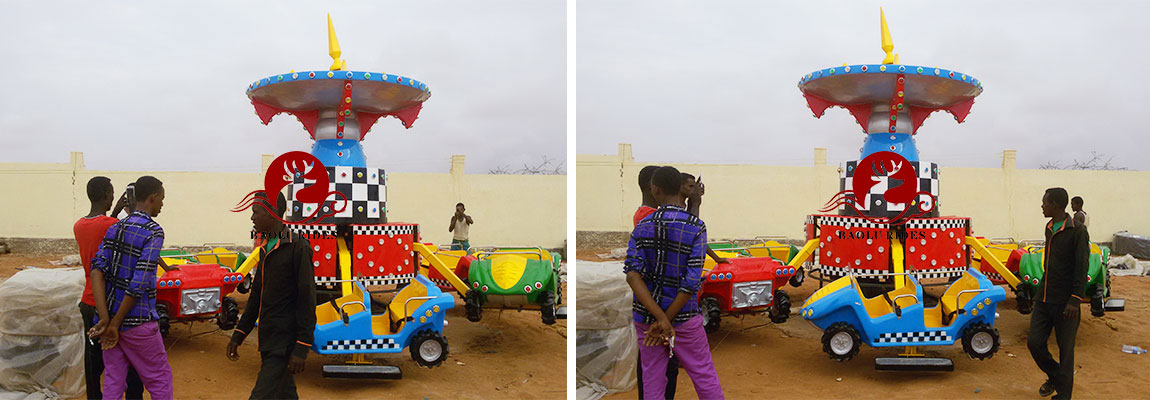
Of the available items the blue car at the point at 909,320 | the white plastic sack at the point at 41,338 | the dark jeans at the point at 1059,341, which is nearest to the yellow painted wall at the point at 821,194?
the blue car at the point at 909,320

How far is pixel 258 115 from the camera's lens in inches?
252

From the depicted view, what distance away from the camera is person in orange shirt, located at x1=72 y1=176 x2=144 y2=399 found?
3941 millimetres

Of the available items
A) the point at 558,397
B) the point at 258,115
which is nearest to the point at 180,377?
the point at 258,115

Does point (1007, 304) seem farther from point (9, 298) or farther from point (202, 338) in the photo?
point (9, 298)

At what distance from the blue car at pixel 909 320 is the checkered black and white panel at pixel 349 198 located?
3568 mm

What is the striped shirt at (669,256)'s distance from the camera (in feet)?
10.6

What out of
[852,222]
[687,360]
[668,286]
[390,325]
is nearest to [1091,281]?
[852,222]

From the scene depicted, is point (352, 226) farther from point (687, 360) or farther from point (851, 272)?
point (851, 272)

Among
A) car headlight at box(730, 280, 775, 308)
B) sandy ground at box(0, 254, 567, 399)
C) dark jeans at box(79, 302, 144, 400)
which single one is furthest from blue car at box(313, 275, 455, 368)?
car headlight at box(730, 280, 775, 308)

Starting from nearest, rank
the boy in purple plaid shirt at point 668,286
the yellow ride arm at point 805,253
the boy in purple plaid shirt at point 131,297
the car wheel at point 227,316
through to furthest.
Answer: the boy in purple plaid shirt at point 668,286
the boy in purple plaid shirt at point 131,297
the yellow ride arm at point 805,253
the car wheel at point 227,316

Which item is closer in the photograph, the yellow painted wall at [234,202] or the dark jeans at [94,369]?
the dark jeans at [94,369]

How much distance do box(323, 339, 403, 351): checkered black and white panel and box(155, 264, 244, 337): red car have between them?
1.15 metres

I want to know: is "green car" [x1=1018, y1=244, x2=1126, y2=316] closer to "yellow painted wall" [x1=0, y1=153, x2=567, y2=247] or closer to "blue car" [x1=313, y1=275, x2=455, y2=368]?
"blue car" [x1=313, y1=275, x2=455, y2=368]

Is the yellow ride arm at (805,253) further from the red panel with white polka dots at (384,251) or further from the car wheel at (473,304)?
the red panel with white polka dots at (384,251)
